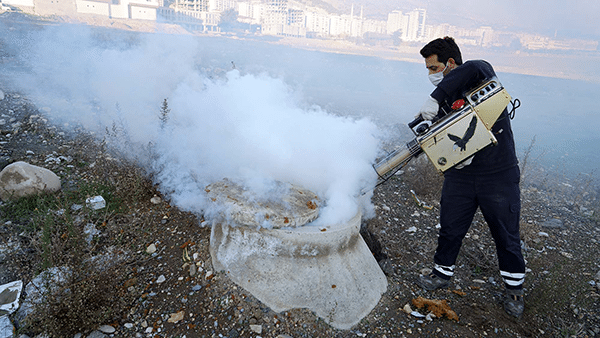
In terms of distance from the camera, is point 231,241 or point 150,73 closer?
point 231,241

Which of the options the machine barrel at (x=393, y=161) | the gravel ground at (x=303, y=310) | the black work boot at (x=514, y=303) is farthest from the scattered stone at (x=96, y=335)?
the black work boot at (x=514, y=303)

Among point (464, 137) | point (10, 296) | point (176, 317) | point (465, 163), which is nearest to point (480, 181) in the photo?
point (465, 163)

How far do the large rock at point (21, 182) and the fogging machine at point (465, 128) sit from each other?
11.5ft

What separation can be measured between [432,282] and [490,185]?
0.91 meters

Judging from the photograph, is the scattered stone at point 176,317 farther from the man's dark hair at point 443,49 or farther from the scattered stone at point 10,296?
the man's dark hair at point 443,49

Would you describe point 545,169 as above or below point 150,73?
below

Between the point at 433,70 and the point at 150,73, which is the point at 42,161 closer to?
the point at 150,73

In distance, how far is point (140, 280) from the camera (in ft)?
8.32

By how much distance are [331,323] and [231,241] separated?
0.88m

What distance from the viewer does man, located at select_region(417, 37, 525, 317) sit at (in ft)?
7.77

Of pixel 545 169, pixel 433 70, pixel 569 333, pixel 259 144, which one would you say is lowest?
pixel 545 169

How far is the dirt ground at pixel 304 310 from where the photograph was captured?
226 centimetres

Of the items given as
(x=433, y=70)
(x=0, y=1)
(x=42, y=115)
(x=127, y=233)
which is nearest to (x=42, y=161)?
(x=42, y=115)

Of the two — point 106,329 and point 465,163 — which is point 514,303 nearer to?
point 465,163
